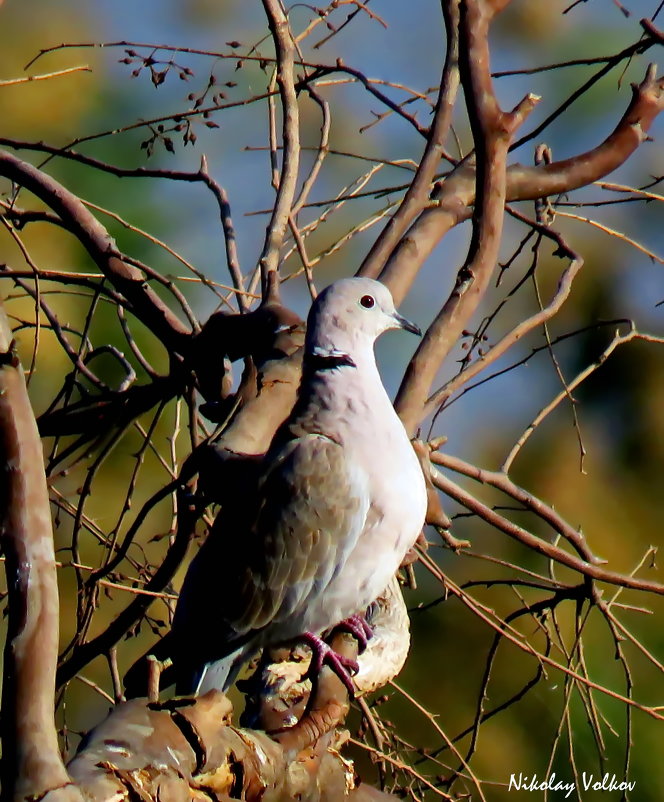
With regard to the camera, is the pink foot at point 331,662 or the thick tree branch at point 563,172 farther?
the thick tree branch at point 563,172

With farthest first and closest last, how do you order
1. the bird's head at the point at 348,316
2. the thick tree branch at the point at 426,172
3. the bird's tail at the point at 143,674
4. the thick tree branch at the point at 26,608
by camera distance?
the thick tree branch at the point at 426,172
the bird's head at the point at 348,316
the bird's tail at the point at 143,674
the thick tree branch at the point at 26,608

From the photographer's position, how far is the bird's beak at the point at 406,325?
8.99 feet

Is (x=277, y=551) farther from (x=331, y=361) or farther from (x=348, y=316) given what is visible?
(x=348, y=316)

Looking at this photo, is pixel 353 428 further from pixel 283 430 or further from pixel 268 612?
pixel 268 612

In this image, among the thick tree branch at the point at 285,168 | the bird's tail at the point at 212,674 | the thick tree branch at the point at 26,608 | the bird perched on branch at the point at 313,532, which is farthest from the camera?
the thick tree branch at the point at 285,168

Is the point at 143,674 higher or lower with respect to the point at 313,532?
lower

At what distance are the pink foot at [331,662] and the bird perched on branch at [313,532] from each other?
0.03 m

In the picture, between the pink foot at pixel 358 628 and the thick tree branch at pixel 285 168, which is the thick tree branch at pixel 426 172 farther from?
the pink foot at pixel 358 628

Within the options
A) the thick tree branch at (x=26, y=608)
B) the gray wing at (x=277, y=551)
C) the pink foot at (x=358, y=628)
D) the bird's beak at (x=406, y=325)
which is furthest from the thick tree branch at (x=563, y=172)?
the thick tree branch at (x=26, y=608)

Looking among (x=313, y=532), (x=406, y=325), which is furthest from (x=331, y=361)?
(x=313, y=532)

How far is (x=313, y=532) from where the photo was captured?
8.01 ft

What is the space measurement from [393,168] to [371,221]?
478mm

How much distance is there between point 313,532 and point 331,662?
32 cm

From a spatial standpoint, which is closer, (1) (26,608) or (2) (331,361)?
(1) (26,608)
